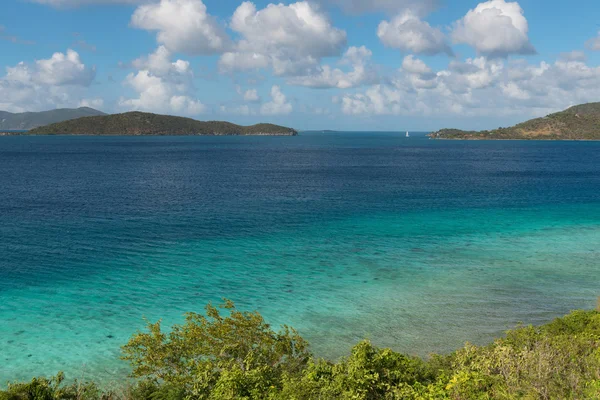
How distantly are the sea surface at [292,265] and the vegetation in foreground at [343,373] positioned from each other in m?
7.01

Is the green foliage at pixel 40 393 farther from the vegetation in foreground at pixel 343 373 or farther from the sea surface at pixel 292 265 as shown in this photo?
the sea surface at pixel 292 265

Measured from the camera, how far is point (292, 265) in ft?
152

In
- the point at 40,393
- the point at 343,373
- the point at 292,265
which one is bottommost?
the point at 292,265

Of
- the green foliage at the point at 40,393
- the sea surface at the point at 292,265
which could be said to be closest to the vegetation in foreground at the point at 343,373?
the green foliage at the point at 40,393

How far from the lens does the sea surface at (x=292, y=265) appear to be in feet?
107

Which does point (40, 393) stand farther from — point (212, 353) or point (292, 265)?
point (292, 265)

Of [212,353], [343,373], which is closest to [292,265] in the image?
[212,353]

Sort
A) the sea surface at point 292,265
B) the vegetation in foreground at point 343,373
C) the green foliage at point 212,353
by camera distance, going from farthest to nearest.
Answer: the sea surface at point 292,265
the green foliage at point 212,353
the vegetation in foreground at point 343,373

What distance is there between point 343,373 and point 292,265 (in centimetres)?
2764

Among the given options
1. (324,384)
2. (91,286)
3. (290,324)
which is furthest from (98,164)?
(324,384)

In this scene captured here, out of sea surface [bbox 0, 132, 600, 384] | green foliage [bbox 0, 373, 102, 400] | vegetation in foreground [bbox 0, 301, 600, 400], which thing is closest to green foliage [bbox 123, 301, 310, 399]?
vegetation in foreground [bbox 0, 301, 600, 400]

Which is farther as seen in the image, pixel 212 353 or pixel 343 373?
pixel 212 353

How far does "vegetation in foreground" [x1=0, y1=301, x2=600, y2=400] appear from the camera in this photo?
681 inches

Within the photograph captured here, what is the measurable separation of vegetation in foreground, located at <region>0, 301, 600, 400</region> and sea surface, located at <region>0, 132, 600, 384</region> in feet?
23.0
